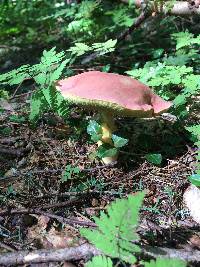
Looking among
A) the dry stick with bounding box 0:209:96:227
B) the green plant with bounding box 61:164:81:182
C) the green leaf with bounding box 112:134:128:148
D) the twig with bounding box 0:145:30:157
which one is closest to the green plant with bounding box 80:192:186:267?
the dry stick with bounding box 0:209:96:227

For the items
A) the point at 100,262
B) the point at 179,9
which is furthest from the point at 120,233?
the point at 179,9

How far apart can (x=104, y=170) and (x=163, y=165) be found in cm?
48

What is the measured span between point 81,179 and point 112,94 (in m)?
0.73

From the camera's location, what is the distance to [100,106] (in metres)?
2.42

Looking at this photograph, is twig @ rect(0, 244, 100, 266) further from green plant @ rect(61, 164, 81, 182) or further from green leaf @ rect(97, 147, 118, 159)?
green leaf @ rect(97, 147, 118, 159)

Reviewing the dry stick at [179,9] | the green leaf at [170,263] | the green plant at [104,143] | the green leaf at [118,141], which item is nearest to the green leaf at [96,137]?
the green plant at [104,143]

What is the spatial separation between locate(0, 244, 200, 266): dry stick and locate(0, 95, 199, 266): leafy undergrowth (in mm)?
75

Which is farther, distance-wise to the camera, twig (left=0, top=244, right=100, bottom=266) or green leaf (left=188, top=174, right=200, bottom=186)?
green leaf (left=188, top=174, right=200, bottom=186)

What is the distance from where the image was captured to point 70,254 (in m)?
1.89

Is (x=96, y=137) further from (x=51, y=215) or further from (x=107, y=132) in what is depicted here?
(x=51, y=215)

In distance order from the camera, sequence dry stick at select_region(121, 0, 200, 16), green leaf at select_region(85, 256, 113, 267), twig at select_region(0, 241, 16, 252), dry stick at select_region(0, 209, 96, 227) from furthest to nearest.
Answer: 1. dry stick at select_region(121, 0, 200, 16)
2. dry stick at select_region(0, 209, 96, 227)
3. twig at select_region(0, 241, 16, 252)
4. green leaf at select_region(85, 256, 113, 267)

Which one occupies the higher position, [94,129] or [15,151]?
[94,129]

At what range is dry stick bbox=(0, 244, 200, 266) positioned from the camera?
185cm

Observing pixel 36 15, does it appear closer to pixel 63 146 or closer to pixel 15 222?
pixel 63 146
